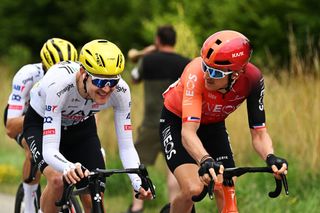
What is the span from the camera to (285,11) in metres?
17.4

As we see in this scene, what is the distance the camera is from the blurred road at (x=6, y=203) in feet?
31.0

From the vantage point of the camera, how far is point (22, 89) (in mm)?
7527

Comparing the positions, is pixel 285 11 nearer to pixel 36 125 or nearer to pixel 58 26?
pixel 36 125

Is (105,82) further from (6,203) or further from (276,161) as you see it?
(6,203)

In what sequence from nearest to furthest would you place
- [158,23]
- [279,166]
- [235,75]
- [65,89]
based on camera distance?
[279,166] → [235,75] → [65,89] → [158,23]

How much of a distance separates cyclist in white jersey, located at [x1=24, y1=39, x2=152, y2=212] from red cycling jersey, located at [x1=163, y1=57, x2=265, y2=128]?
51 cm

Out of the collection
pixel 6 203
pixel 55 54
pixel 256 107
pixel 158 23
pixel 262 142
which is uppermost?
pixel 158 23

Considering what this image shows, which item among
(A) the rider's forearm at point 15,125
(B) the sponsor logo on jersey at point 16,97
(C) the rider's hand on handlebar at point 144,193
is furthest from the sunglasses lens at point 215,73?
(B) the sponsor logo on jersey at point 16,97

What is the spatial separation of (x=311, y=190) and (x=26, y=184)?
2993 mm

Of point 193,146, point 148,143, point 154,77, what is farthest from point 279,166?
point 148,143

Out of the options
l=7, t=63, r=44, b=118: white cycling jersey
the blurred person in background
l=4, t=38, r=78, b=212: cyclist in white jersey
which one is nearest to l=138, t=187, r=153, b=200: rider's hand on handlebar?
l=4, t=38, r=78, b=212: cyclist in white jersey

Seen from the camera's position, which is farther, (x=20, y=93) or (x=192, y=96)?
(x=20, y=93)

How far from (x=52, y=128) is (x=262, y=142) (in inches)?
59.1

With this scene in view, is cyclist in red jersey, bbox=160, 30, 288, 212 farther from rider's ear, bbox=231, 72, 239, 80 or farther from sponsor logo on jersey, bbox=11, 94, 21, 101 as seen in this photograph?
sponsor logo on jersey, bbox=11, 94, 21, 101
